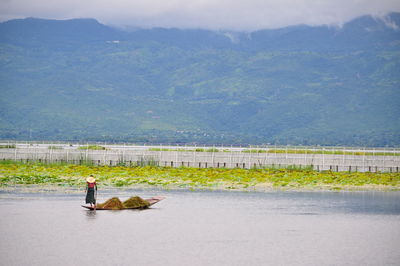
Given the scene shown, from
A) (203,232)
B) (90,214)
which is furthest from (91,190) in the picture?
(203,232)

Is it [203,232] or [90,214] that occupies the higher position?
[90,214]

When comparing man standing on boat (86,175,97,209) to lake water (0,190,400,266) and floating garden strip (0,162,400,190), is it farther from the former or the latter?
floating garden strip (0,162,400,190)

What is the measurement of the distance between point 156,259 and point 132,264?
1.25 meters

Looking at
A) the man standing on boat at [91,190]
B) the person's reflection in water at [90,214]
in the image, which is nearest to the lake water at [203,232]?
the person's reflection in water at [90,214]

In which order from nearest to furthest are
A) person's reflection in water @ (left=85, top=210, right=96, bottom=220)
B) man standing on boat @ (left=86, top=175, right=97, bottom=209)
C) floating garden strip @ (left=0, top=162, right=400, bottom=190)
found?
person's reflection in water @ (left=85, top=210, right=96, bottom=220) → man standing on boat @ (left=86, top=175, right=97, bottom=209) → floating garden strip @ (left=0, top=162, right=400, bottom=190)

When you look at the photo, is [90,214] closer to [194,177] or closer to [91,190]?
[91,190]

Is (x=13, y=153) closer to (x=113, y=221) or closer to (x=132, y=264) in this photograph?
(x=113, y=221)

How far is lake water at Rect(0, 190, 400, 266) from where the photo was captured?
2956 cm

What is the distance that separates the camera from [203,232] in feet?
117

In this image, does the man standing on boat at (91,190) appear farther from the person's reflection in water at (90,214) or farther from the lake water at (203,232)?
the lake water at (203,232)

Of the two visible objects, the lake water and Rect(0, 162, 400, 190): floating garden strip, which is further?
Rect(0, 162, 400, 190): floating garden strip

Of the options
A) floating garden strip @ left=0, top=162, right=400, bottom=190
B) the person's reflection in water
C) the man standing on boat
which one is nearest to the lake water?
the person's reflection in water

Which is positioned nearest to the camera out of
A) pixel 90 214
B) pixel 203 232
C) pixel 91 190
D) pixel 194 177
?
pixel 203 232

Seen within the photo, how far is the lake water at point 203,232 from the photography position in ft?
97.0
